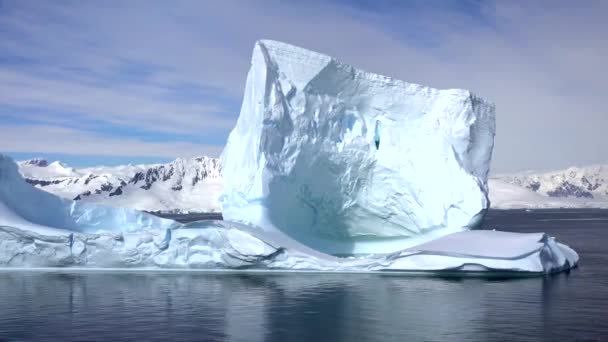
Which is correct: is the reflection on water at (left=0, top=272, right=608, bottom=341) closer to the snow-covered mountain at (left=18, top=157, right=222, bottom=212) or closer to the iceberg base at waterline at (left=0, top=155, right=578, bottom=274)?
the iceberg base at waterline at (left=0, top=155, right=578, bottom=274)

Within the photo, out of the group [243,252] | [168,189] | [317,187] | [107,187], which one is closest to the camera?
[243,252]

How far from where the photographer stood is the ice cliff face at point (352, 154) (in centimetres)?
2300

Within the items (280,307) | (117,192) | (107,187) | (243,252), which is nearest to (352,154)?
(243,252)

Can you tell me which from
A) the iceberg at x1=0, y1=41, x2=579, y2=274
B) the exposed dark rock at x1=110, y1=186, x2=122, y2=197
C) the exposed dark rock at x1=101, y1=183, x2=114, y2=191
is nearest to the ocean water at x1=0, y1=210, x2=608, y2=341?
the iceberg at x1=0, y1=41, x2=579, y2=274

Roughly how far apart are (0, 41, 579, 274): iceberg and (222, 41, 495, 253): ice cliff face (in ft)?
0.13

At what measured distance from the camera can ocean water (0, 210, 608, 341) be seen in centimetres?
1220

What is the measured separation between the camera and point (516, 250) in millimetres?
18906

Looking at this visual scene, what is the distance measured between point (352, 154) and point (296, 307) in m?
10.3

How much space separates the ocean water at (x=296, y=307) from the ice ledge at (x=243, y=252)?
1.20ft

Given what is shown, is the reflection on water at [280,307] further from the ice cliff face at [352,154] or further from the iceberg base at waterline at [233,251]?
the ice cliff face at [352,154]

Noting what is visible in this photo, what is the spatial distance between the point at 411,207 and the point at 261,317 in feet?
37.1

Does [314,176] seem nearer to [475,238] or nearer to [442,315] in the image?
[475,238]

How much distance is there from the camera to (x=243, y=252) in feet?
63.7

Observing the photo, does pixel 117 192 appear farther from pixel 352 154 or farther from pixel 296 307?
pixel 296 307
